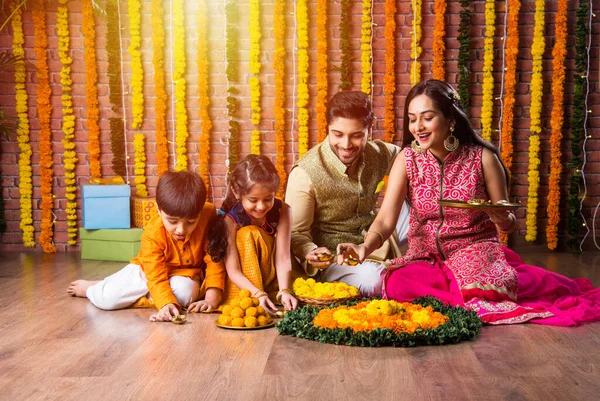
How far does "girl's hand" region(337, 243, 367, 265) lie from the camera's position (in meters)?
3.23

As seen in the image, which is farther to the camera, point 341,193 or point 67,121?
point 67,121

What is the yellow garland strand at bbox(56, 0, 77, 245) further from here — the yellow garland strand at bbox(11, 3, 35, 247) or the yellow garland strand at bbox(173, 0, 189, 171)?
the yellow garland strand at bbox(173, 0, 189, 171)

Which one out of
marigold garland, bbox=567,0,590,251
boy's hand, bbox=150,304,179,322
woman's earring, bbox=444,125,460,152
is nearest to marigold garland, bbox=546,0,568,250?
marigold garland, bbox=567,0,590,251

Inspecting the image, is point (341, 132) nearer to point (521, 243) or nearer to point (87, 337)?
point (87, 337)

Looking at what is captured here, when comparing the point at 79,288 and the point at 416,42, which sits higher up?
the point at 416,42

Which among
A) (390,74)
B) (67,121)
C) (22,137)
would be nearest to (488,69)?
(390,74)

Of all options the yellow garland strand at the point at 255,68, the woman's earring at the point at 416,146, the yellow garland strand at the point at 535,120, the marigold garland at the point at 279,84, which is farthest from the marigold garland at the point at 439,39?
the woman's earring at the point at 416,146

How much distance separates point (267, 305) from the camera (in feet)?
11.2

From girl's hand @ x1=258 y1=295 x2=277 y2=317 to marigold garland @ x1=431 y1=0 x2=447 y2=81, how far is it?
115 inches

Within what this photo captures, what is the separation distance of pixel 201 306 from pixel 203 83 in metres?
2.69

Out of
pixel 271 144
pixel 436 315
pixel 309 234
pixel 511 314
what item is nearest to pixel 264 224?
pixel 309 234

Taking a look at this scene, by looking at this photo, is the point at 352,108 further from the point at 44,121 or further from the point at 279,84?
the point at 44,121

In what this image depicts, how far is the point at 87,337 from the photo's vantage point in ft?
9.95

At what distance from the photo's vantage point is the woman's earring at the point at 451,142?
3545 millimetres
